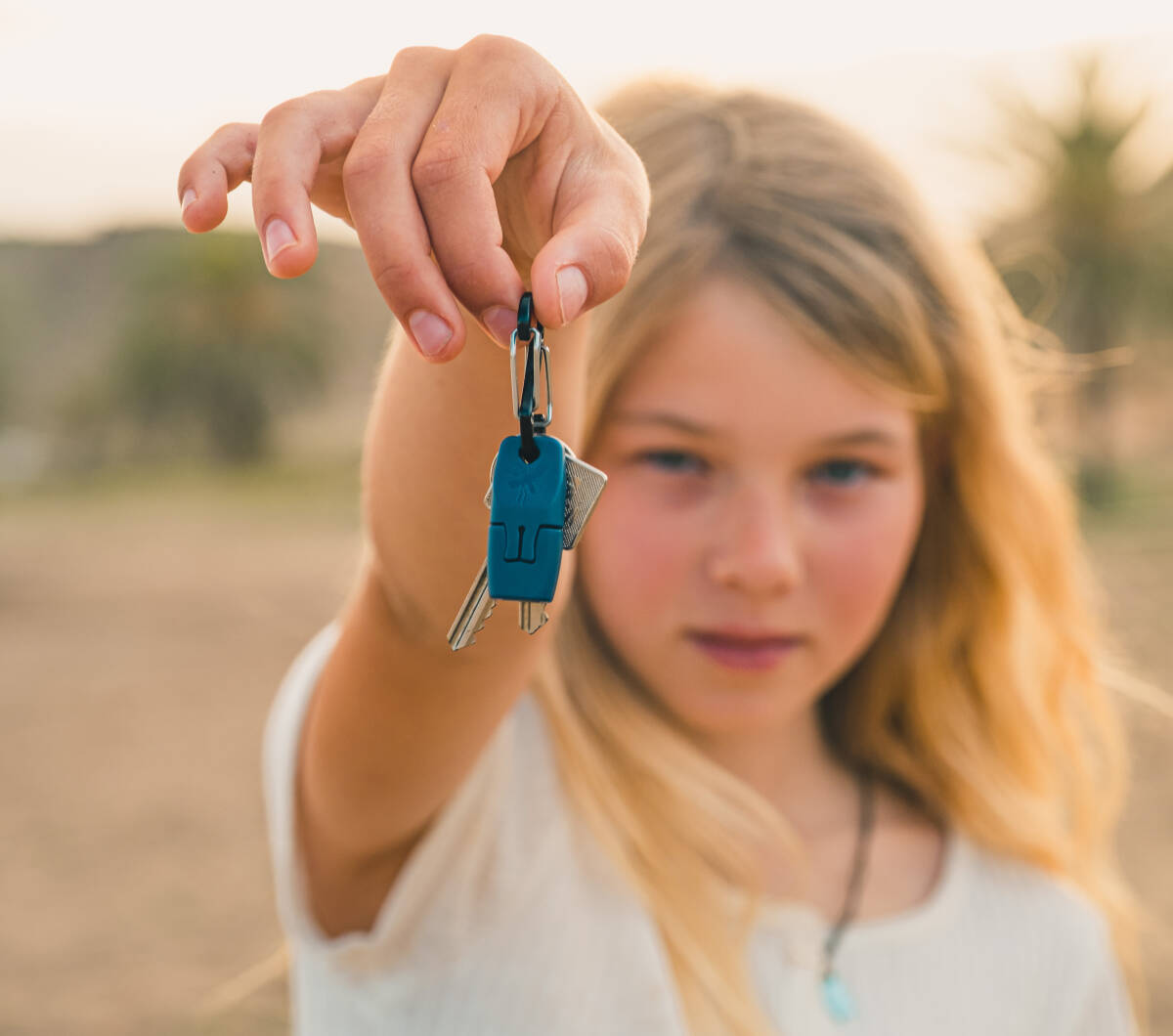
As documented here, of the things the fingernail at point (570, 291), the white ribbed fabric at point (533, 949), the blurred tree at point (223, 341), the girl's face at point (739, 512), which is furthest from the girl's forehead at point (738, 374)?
the blurred tree at point (223, 341)

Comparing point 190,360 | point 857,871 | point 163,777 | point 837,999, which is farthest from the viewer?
point 190,360

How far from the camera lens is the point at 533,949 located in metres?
2.23

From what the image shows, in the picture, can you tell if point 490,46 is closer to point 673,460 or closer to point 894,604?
point 673,460

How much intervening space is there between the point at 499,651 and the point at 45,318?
60479mm

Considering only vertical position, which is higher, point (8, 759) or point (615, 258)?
point (615, 258)

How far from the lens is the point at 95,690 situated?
10320mm

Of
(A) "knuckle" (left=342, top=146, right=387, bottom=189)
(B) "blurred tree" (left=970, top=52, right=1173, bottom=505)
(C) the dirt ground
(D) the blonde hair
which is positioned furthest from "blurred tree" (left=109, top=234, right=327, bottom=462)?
(A) "knuckle" (left=342, top=146, right=387, bottom=189)

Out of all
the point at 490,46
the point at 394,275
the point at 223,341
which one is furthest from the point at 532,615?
the point at 223,341

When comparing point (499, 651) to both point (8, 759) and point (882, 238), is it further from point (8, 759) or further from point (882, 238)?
point (8, 759)

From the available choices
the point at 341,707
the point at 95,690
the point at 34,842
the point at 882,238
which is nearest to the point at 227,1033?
the point at 34,842

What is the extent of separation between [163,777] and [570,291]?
8213mm

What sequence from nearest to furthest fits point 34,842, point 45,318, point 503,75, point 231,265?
point 503,75, point 34,842, point 231,265, point 45,318

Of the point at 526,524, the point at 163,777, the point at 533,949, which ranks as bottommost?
the point at 163,777

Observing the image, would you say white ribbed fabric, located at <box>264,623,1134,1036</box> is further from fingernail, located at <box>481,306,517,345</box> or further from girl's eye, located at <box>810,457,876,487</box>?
fingernail, located at <box>481,306,517,345</box>
